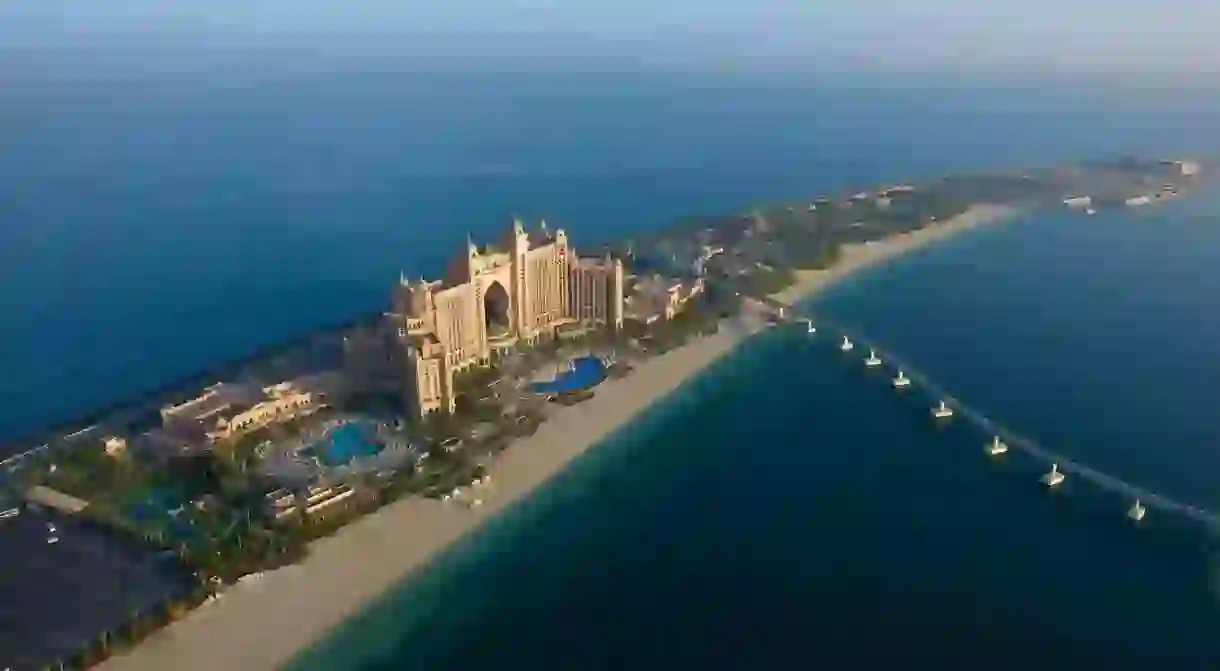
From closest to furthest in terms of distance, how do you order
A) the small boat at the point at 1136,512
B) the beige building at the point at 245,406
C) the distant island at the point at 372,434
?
the distant island at the point at 372,434 → the small boat at the point at 1136,512 → the beige building at the point at 245,406

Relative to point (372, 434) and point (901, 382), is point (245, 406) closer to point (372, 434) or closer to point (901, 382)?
point (372, 434)

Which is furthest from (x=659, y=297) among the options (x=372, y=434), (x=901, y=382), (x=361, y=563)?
(x=361, y=563)

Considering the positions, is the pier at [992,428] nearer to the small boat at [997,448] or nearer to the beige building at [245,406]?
the small boat at [997,448]

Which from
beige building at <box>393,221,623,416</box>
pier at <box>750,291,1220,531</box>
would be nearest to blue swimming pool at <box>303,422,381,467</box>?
beige building at <box>393,221,623,416</box>

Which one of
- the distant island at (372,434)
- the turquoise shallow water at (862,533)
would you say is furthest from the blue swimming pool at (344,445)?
the turquoise shallow water at (862,533)

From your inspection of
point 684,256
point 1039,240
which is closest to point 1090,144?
point 1039,240

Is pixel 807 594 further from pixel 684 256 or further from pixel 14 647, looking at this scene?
pixel 684 256

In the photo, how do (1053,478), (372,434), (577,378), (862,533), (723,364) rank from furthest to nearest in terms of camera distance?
(723,364) < (577,378) < (372,434) < (1053,478) < (862,533)
